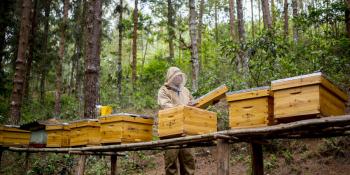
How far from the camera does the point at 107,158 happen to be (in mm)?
14523

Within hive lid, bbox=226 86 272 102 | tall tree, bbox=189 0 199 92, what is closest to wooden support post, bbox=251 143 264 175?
hive lid, bbox=226 86 272 102

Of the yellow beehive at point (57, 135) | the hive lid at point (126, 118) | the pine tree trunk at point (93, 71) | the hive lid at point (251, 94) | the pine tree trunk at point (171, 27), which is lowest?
the yellow beehive at point (57, 135)

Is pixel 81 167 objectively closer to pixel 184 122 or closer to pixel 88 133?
pixel 88 133

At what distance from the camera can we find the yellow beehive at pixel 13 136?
37.2 feet

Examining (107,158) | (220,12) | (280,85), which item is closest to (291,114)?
(280,85)

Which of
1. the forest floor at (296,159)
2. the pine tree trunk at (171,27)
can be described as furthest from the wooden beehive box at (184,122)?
the pine tree trunk at (171,27)

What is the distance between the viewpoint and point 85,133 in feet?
30.2

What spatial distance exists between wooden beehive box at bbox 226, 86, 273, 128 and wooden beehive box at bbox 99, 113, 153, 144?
8.01 feet

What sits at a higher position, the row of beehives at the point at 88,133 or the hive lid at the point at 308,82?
the hive lid at the point at 308,82

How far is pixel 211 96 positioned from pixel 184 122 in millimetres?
815

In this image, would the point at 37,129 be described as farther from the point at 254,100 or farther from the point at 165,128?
the point at 254,100

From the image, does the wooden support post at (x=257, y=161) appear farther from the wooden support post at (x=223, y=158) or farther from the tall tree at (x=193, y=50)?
the tall tree at (x=193, y=50)

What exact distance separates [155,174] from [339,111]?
735 cm

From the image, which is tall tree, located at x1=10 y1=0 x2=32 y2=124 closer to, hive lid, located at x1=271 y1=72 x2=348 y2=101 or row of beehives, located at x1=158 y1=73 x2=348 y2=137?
row of beehives, located at x1=158 y1=73 x2=348 y2=137
